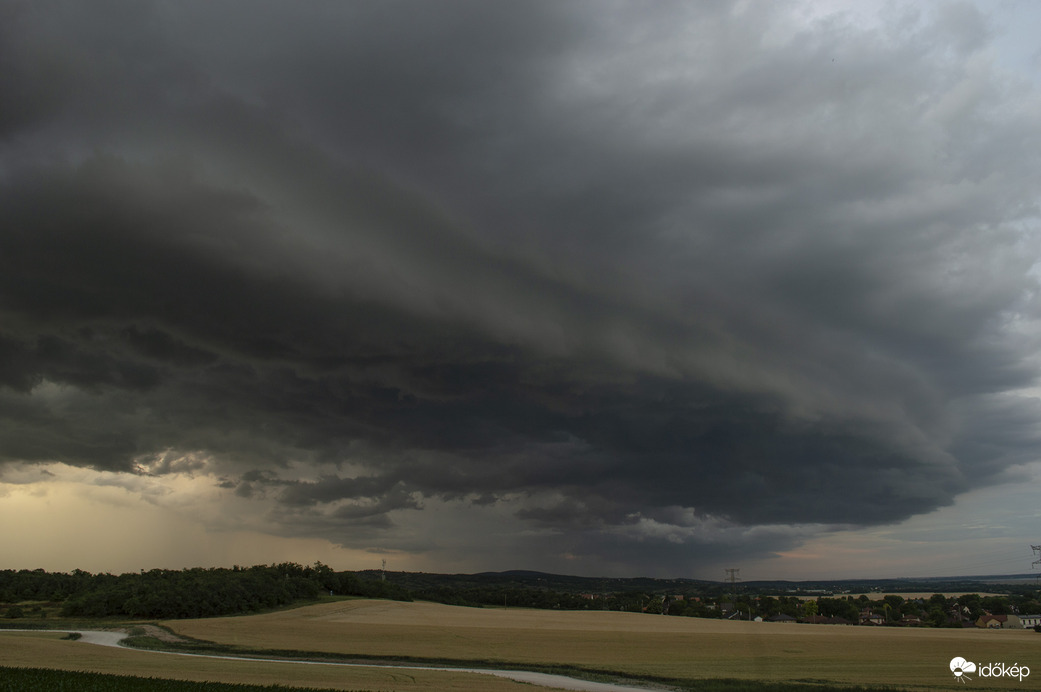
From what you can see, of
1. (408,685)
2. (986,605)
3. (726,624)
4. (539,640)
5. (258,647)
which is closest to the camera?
(408,685)

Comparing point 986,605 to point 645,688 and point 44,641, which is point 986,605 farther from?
point 44,641

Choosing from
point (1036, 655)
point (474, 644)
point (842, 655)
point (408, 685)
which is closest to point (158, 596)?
point (474, 644)

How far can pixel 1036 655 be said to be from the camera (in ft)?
171

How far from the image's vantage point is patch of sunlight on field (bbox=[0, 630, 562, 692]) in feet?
128

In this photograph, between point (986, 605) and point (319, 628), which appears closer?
point (319, 628)

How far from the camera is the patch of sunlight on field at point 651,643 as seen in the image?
162 feet

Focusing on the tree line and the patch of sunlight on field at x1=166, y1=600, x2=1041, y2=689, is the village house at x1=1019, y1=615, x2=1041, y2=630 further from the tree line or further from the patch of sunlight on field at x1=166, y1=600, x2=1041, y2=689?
the tree line

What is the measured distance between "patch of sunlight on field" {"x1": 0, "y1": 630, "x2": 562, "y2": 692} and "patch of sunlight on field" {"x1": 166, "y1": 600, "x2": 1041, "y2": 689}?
1437 cm

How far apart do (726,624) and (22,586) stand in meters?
138

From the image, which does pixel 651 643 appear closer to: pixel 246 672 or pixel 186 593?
pixel 246 672

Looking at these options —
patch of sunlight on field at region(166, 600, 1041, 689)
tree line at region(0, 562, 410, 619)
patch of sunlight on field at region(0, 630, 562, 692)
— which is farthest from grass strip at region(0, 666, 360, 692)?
tree line at region(0, 562, 410, 619)

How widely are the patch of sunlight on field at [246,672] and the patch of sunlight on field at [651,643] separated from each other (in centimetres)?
1437

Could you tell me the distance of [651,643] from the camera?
6806 cm

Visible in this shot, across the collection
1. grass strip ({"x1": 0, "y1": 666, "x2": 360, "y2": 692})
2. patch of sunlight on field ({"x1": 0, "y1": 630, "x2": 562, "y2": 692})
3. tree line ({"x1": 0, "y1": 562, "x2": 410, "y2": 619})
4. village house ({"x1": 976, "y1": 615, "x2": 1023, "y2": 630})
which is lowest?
village house ({"x1": 976, "y1": 615, "x2": 1023, "y2": 630})
